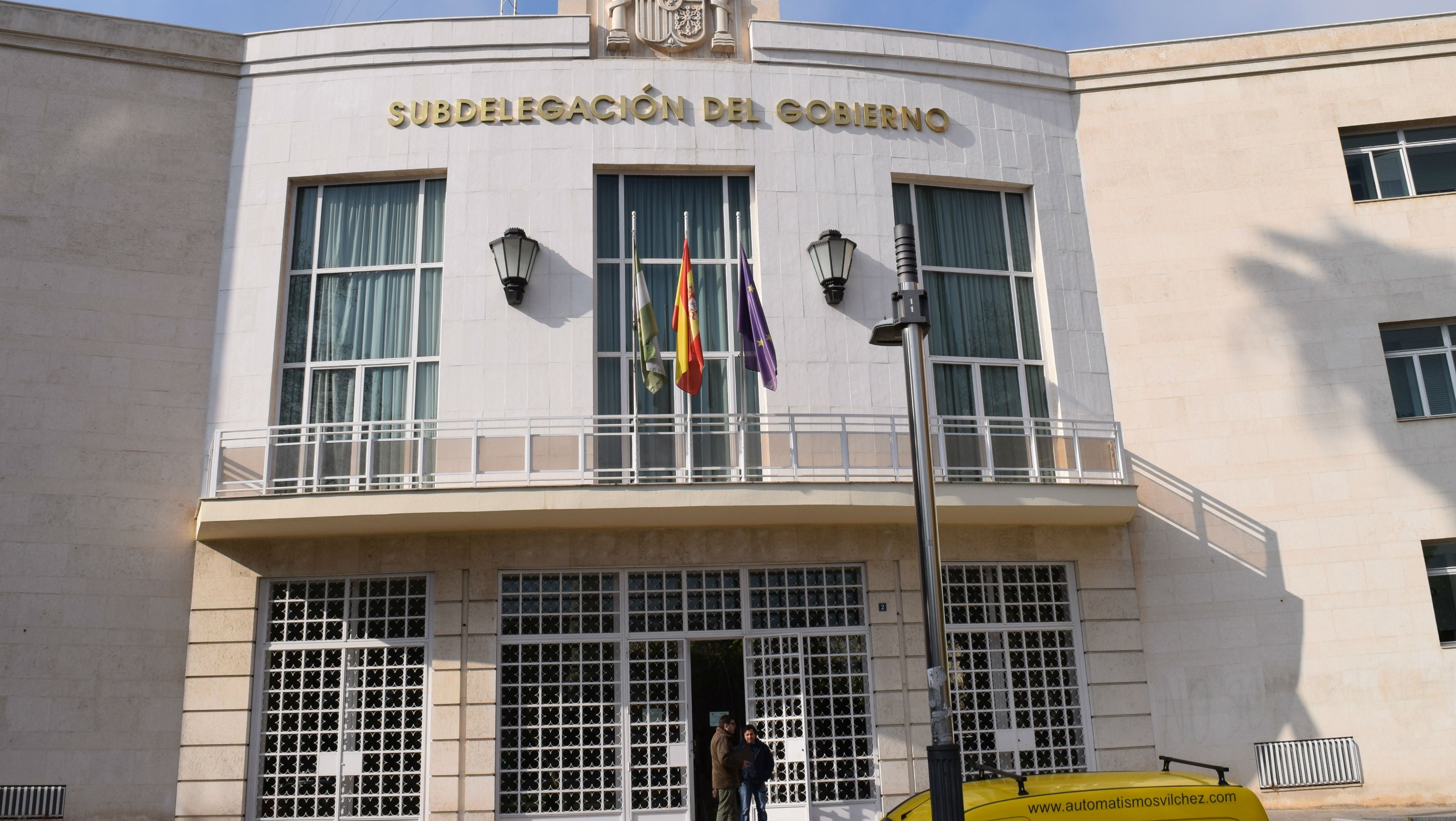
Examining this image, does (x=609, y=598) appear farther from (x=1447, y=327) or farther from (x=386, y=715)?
(x=1447, y=327)

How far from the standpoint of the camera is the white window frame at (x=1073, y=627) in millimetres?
13469

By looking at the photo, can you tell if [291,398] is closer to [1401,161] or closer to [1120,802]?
[1120,802]

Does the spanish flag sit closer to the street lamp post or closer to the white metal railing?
the white metal railing

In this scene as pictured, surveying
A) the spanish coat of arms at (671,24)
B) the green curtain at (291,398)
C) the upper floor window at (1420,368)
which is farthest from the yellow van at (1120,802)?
the spanish coat of arms at (671,24)

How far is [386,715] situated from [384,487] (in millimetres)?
2746

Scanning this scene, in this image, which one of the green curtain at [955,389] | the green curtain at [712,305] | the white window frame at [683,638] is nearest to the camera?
the white window frame at [683,638]

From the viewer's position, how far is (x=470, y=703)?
499 inches

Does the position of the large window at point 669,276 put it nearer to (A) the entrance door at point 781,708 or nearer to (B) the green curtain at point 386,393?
(B) the green curtain at point 386,393

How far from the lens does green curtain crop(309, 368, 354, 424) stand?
13.8 metres

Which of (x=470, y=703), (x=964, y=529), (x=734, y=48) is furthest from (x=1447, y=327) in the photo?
(x=470, y=703)

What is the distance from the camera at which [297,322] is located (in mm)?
14188

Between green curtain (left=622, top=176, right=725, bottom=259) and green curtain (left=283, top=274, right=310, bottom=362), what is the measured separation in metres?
4.35

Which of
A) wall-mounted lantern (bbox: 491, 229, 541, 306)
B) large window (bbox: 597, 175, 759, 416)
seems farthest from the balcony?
wall-mounted lantern (bbox: 491, 229, 541, 306)

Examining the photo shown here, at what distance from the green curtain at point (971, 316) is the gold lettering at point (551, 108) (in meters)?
5.54
